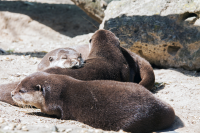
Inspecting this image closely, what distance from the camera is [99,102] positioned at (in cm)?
296

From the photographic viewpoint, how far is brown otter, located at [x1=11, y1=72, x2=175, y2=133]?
2873 mm

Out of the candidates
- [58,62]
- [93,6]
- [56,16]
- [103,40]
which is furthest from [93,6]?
[58,62]

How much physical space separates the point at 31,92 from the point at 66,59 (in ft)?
4.98

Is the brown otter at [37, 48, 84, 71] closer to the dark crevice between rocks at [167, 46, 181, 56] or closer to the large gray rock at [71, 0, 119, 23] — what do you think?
the dark crevice between rocks at [167, 46, 181, 56]

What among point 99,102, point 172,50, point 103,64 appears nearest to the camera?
point 99,102

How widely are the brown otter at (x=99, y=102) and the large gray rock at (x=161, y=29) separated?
2912mm

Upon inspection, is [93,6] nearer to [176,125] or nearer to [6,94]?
[6,94]

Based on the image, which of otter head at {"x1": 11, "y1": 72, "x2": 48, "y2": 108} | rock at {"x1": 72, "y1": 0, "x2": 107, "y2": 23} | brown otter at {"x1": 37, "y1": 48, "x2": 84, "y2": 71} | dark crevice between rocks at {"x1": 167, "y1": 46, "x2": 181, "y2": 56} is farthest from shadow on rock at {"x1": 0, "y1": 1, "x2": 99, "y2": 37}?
otter head at {"x1": 11, "y1": 72, "x2": 48, "y2": 108}

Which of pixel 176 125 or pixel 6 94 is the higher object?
pixel 6 94

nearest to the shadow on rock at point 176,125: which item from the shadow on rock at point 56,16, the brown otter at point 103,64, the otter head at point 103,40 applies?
the brown otter at point 103,64

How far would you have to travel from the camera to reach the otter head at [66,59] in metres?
4.29

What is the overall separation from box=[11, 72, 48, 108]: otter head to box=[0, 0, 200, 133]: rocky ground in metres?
0.17

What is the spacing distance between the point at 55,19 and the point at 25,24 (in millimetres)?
1432

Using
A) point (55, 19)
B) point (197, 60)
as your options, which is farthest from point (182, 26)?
point (55, 19)
